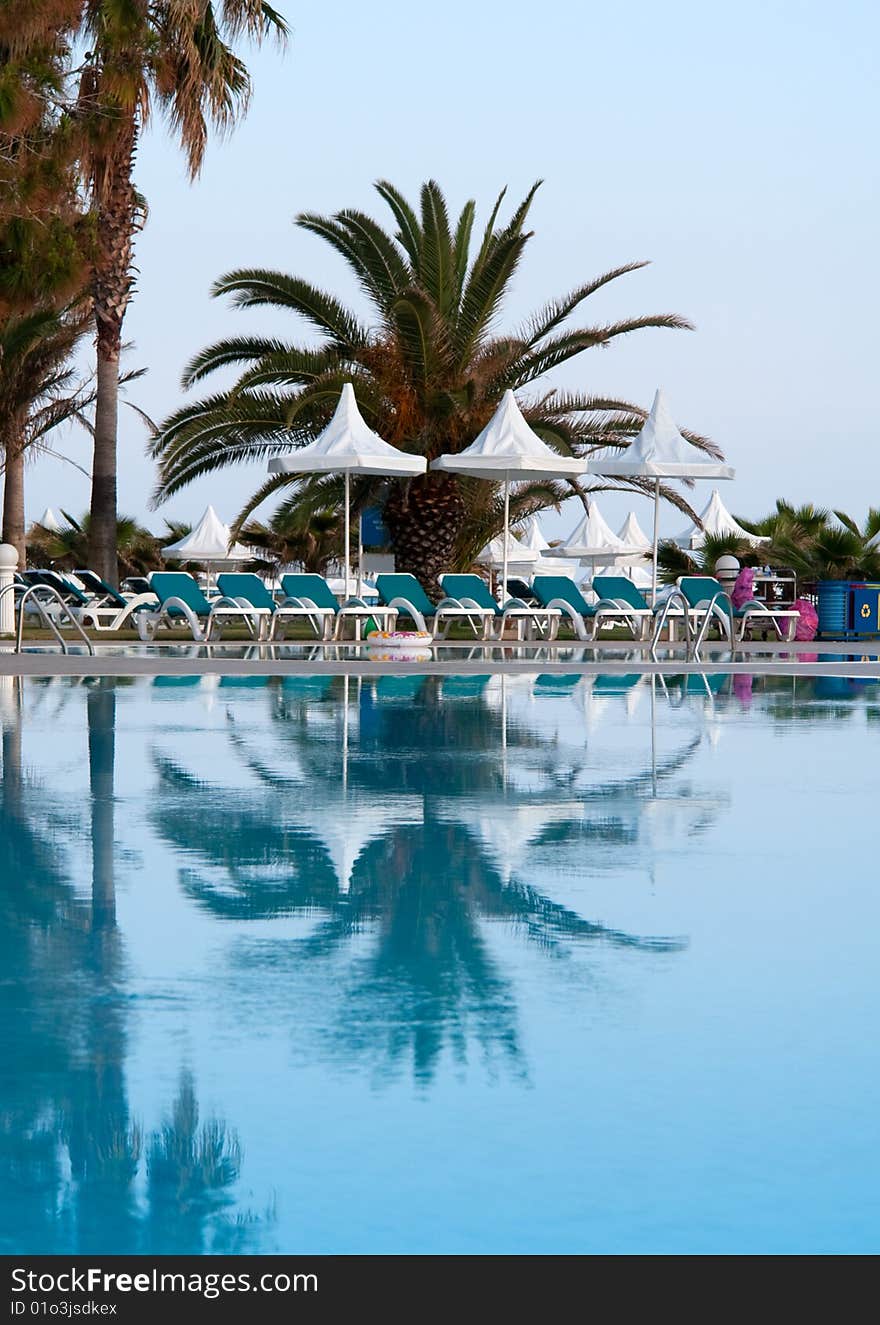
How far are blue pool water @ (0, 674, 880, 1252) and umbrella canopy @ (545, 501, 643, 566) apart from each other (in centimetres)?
2768

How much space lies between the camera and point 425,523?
25.0m

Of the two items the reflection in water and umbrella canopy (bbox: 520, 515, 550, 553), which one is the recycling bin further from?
the reflection in water

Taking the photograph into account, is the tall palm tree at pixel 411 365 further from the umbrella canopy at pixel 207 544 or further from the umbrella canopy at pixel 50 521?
the umbrella canopy at pixel 50 521

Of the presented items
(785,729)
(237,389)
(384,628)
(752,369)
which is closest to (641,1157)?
(785,729)

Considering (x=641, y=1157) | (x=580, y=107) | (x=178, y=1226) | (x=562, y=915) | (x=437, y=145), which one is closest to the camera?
(x=178, y=1226)

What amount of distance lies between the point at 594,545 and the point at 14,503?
39.0 ft

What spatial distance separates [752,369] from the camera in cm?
3478

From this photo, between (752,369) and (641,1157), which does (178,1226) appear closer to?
(641,1157)

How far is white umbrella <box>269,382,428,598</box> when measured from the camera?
19312 millimetres

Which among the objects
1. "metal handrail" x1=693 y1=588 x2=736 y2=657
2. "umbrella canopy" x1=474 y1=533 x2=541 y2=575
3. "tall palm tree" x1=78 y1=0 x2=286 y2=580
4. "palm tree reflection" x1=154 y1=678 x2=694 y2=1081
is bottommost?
"palm tree reflection" x1=154 y1=678 x2=694 y2=1081

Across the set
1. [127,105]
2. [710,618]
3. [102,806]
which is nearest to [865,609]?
[710,618]

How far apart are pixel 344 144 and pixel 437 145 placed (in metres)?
4.29

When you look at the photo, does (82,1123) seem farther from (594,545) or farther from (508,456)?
(594,545)

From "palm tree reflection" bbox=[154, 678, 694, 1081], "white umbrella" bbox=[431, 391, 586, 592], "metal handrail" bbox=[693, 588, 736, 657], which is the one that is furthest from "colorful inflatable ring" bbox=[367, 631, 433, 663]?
"palm tree reflection" bbox=[154, 678, 694, 1081]
